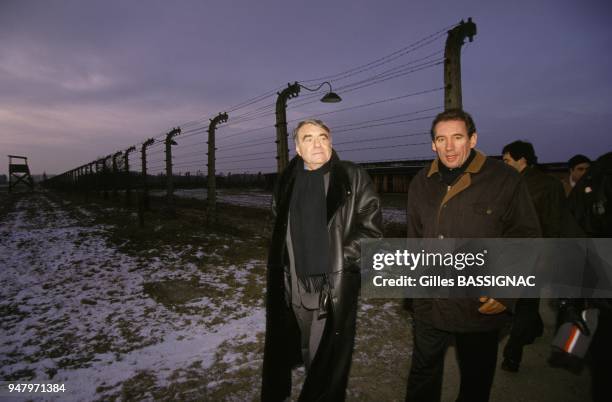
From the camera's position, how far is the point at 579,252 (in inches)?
69.0

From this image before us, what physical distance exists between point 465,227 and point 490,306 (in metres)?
0.48

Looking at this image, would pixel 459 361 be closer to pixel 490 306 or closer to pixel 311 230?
pixel 490 306

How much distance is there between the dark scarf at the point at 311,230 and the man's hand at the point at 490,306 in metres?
0.98

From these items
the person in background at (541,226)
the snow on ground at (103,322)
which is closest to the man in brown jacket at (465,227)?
the person in background at (541,226)

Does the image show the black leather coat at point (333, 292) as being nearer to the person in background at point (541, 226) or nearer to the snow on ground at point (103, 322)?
the snow on ground at point (103, 322)

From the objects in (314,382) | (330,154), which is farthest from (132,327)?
(330,154)

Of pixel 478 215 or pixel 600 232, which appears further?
pixel 478 215

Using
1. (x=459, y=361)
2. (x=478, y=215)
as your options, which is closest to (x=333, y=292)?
(x=459, y=361)

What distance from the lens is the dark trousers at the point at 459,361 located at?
188cm

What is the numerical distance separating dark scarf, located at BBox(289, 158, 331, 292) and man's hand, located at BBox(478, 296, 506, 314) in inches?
38.6

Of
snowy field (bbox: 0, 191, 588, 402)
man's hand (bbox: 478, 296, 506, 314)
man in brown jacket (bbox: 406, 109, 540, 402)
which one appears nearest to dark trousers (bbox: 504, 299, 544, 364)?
snowy field (bbox: 0, 191, 588, 402)

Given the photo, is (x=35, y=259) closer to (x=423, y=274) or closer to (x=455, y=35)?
(x=423, y=274)

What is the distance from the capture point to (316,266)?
7.35ft

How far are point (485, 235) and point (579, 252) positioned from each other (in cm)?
50
